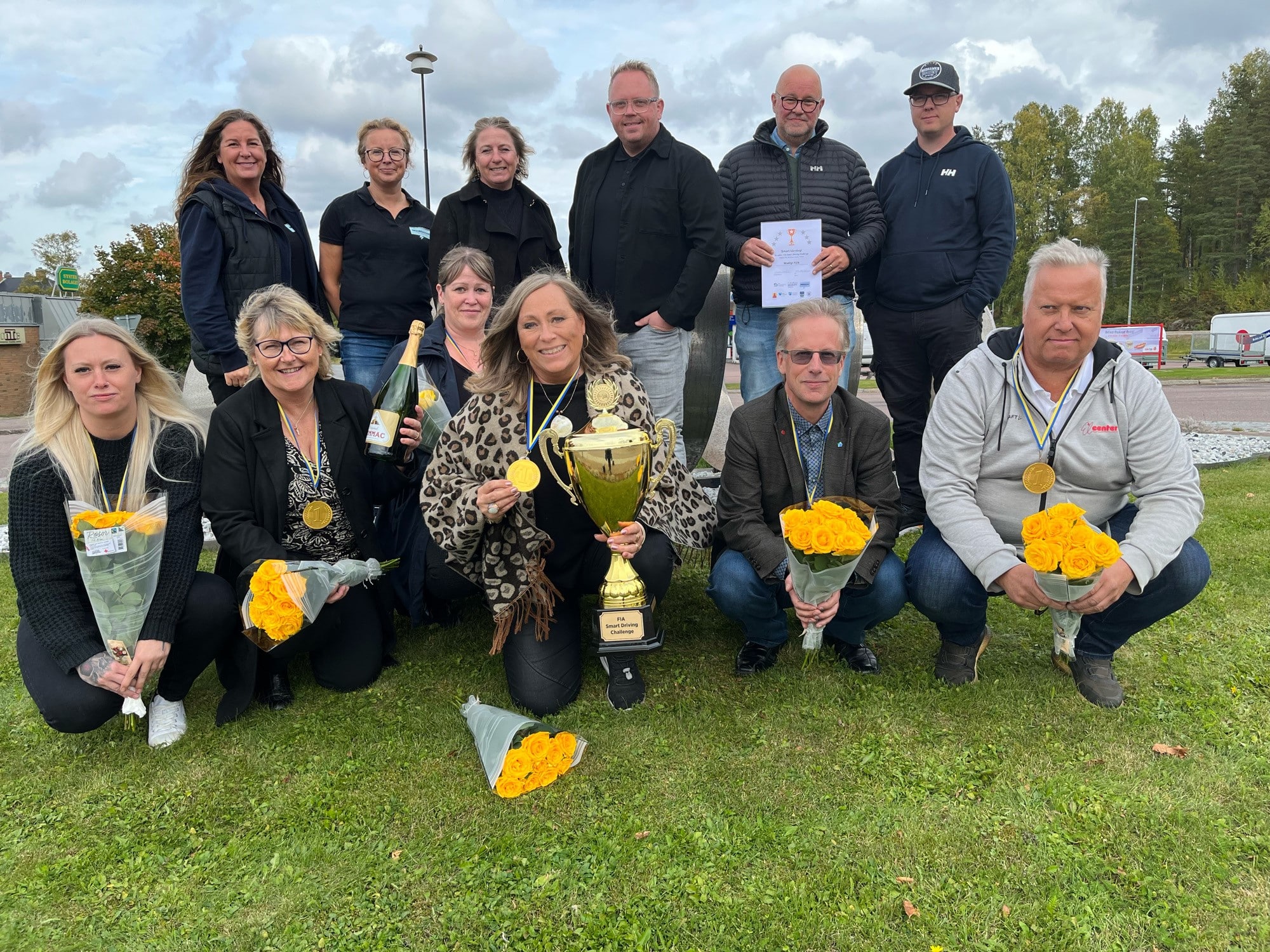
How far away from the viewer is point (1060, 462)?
125 inches

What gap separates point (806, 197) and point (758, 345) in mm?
868

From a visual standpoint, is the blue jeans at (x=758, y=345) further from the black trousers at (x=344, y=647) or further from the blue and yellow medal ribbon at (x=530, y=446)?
the black trousers at (x=344, y=647)

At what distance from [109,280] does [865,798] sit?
23138 millimetres

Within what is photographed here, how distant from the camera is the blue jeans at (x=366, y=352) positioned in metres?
4.80

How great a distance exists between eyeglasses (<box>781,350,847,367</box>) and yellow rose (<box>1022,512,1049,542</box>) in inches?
36.9

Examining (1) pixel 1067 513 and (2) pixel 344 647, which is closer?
(1) pixel 1067 513

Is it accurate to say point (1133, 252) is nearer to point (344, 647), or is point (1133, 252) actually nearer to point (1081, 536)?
point (1081, 536)

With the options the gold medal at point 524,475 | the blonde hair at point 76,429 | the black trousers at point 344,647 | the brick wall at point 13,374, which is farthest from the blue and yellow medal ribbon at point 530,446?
the brick wall at point 13,374

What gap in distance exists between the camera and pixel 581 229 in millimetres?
4637

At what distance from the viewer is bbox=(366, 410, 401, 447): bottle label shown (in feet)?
11.6

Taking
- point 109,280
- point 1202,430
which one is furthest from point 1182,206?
point 109,280

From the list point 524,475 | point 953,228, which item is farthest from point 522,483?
point 953,228

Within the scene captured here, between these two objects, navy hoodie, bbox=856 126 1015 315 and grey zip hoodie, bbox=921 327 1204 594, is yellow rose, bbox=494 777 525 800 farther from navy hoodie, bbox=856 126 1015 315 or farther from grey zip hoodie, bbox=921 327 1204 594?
navy hoodie, bbox=856 126 1015 315

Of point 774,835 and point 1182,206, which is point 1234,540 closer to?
point 774,835
